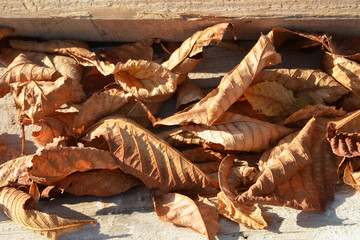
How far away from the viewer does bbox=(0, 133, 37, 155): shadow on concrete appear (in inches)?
106

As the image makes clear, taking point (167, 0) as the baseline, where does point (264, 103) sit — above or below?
below

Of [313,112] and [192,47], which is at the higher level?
[192,47]

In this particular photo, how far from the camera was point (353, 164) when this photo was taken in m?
2.17

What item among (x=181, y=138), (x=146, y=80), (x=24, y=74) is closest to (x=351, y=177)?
(x=181, y=138)

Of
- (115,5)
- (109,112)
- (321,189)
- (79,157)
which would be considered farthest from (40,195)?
(321,189)

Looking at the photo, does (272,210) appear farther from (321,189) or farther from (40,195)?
(40,195)

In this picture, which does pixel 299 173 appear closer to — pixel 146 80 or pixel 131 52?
pixel 146 80

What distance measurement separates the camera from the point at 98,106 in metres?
2.46

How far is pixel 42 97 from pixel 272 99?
117cm

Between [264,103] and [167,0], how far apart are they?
73cm

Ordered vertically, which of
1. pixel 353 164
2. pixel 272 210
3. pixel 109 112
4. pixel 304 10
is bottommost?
pixel 272 210

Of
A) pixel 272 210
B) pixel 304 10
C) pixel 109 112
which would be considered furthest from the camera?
pixel 109 112

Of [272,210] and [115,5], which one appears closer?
[272,210]

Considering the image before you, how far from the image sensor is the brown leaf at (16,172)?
2.30 m
